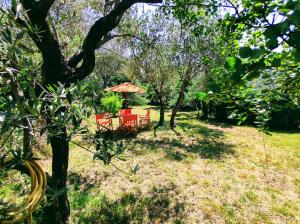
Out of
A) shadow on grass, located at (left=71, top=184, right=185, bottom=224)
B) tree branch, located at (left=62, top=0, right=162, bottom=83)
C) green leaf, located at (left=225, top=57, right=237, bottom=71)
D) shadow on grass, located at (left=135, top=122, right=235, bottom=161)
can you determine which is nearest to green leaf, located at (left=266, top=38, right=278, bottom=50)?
green leaf, located at (left=225, top=57, right=237, bottom=71)

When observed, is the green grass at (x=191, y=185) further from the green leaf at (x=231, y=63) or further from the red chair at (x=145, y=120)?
the red chair at (x=145, y=120)

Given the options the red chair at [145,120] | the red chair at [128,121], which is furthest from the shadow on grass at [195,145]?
the red chair at [145,120]

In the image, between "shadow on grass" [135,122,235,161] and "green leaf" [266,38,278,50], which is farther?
"shadow on grass" [135,122,235,161]

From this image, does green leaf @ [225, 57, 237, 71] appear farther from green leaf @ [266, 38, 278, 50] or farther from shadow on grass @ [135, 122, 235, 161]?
shadow on grass @ [135, 122, 235, 161]

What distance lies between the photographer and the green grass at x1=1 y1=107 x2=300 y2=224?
522cm

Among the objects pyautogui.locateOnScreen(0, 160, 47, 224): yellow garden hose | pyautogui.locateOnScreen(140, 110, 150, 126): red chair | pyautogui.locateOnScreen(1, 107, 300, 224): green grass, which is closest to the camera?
pyautogui.locateOnScreen(0, 160, 47, 224): yellow garden hose

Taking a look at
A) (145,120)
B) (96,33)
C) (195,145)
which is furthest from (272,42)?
(145,120)

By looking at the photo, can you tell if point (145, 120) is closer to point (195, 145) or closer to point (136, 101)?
point (195, 145)

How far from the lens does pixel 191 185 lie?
21.8 feet

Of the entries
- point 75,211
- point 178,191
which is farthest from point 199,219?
point 75,211

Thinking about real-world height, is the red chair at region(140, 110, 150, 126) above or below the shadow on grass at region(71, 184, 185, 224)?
above

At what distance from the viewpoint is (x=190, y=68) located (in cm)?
1220

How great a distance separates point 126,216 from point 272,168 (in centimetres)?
557

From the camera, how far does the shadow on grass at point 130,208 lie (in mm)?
5031
